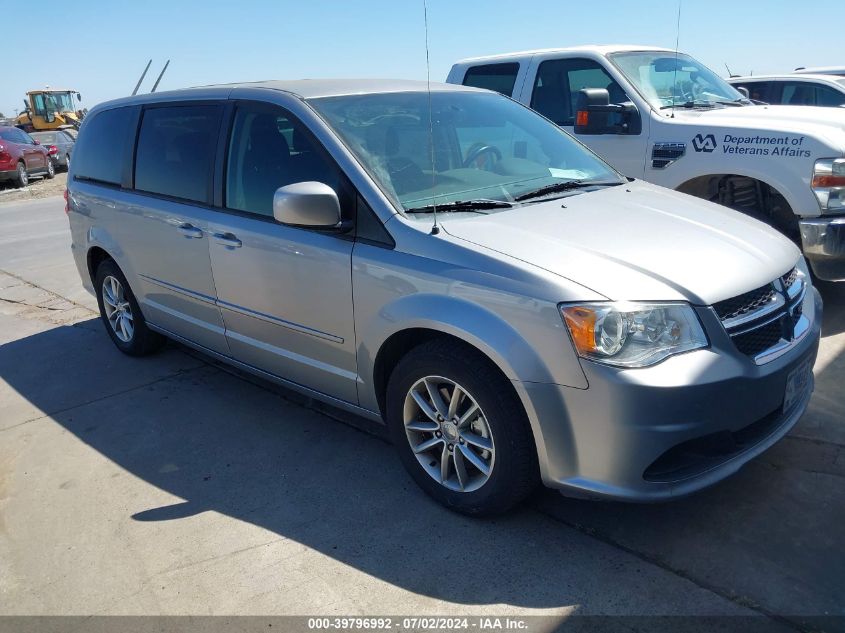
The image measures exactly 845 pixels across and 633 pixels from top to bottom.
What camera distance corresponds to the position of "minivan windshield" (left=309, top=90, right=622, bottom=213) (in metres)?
3.37

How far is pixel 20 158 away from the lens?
66.7 feet

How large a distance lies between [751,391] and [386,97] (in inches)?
90.9

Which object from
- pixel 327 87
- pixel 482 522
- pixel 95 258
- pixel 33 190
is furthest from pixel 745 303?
pixel 33 190

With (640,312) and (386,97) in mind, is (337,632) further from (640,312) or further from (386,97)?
(386,97)

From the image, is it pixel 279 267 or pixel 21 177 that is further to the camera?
pixel 21 177

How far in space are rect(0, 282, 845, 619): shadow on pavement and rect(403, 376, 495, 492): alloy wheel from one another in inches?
7.4

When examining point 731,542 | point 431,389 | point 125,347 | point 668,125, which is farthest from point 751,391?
point 125,347

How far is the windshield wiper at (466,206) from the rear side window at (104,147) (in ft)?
8.88

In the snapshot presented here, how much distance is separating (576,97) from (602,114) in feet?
2.07

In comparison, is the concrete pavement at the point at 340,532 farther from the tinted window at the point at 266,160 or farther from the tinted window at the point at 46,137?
the tinted window at the point at 46,137

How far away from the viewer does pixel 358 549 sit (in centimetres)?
297

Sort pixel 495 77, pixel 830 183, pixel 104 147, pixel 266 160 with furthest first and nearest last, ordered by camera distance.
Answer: pixel 495 77 → pixel 104 147 → pixel 830 183 → pixel 266 160

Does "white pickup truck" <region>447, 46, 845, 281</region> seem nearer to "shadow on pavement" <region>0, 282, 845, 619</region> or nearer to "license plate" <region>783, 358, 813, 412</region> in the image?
"shadow on pavement" <region>0, 282, 845, 619</region>

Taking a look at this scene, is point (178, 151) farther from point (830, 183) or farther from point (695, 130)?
point (830, 183)
